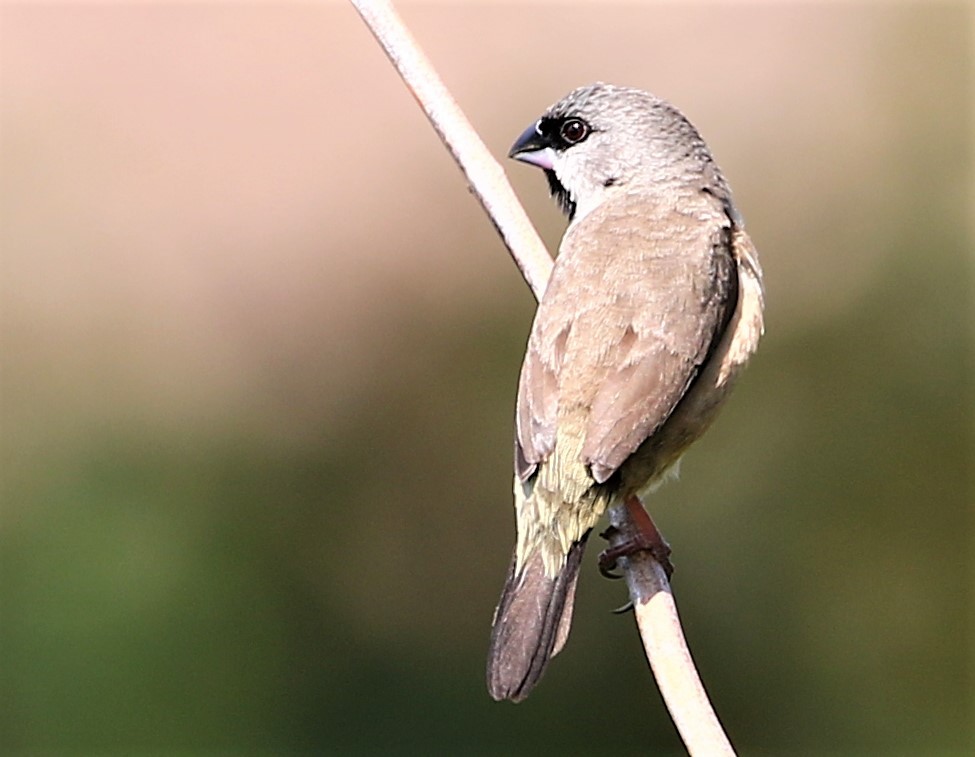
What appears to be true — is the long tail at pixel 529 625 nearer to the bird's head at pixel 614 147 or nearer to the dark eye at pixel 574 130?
the bird's head at pixel 614 147

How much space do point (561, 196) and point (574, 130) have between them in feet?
0.69

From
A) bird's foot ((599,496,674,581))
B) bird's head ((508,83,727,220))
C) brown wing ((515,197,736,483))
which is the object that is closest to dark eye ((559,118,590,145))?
bird's head ((508,83,727,220))

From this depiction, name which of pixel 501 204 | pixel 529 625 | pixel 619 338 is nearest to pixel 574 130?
pixel 501 204

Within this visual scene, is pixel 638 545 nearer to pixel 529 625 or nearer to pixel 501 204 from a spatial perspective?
pixel 529 625

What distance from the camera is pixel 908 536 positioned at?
5.76m

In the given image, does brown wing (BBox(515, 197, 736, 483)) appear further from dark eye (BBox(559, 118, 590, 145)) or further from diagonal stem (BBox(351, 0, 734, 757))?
dark eye (BBox(559, 118, 590, 145))

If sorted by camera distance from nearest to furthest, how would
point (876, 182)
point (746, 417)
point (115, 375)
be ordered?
point (746, 417), point (876, 182), point (115, 375)

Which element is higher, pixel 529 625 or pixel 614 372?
pixel 614 372

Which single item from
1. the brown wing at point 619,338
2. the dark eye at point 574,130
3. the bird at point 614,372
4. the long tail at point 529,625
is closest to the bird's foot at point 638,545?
the bird at point 614,372

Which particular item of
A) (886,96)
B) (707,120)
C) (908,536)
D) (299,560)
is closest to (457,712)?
(299,560)

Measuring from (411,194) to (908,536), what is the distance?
2.75 meters

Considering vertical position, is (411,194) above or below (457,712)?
above

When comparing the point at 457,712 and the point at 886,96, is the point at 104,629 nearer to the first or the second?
the point at 457,712

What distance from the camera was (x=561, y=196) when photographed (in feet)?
14.1
